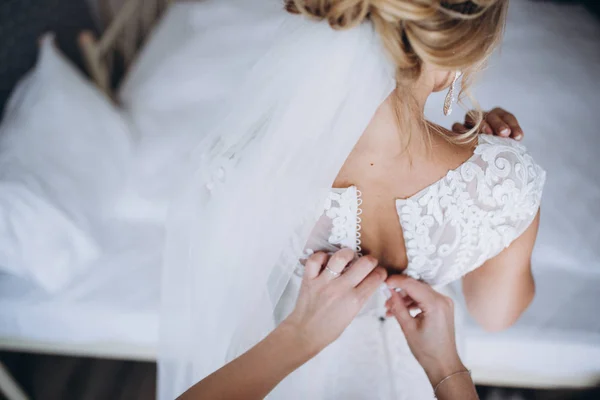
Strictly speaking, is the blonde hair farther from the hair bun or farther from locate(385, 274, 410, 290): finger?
locate(385, 274, 410, 290): finger

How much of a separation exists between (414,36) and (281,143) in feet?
0.92

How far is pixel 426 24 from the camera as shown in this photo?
54 cm

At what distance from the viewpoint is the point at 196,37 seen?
5.84 ft

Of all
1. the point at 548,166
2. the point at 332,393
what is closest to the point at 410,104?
the point at 332,393

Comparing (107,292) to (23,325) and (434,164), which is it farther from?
(434,164)

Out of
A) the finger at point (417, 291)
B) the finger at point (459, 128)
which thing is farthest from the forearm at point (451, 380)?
the finger at point (459, 128)

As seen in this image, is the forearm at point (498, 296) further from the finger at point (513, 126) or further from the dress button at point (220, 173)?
the dress button at point (220, 173)

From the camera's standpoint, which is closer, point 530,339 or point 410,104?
point 410,104

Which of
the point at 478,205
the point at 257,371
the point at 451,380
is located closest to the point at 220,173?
the point at 257,371

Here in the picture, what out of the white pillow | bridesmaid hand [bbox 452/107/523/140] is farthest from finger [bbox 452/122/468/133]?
the white pillow

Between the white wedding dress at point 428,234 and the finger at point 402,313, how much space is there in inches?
2.5

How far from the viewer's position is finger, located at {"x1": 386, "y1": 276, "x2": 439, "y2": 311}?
2.68 ft

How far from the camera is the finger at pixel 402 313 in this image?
2.71 ft

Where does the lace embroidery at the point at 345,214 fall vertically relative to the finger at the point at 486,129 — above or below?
below
